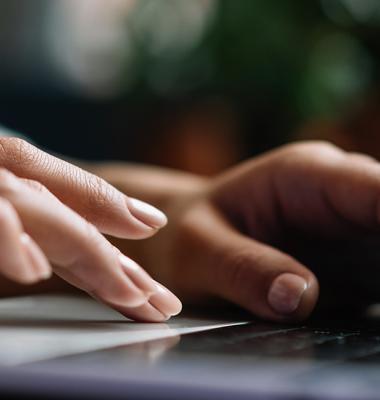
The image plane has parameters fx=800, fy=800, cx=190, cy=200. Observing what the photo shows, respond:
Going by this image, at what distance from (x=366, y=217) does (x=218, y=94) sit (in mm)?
1520

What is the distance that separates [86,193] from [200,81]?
164 centimetres

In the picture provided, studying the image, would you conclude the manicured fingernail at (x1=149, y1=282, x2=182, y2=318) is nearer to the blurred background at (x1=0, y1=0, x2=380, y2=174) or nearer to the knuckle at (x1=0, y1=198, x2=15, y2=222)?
the knuckle at (x1=0, y1=198, x2=15, y2=222)

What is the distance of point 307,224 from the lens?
0.62m

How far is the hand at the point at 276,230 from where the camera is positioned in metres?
0.55

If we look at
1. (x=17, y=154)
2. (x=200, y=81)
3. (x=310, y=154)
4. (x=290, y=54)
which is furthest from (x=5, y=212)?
(x=200, y=81)

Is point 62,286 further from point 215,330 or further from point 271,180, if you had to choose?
point 215,330

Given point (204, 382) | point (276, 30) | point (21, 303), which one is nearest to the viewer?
point (204, 382)

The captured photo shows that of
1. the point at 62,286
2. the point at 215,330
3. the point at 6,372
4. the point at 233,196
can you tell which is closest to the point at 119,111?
the point at 62,286

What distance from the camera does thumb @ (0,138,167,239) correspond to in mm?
471

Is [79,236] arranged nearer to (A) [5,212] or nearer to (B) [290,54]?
(A) [5,212]

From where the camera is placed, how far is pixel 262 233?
25.3 inches

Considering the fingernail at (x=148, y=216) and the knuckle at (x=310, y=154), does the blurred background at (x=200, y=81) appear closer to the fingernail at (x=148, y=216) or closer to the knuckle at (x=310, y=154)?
the knuckle at (x=310, y=154)

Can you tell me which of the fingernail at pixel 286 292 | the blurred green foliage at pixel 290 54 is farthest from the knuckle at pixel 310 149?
the blurred green foliage at pixel 290 54

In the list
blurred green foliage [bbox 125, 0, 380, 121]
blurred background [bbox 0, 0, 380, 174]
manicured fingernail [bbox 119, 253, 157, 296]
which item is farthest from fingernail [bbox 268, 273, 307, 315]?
blurred green foliage [bbox 125, 0, 380, 121]
